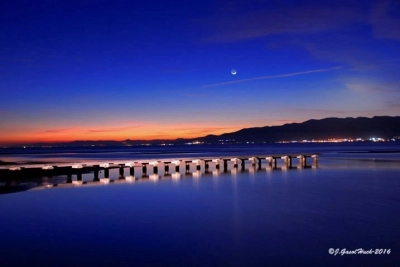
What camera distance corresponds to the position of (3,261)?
1038cm

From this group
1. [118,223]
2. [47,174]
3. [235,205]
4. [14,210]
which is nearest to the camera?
[118,223]

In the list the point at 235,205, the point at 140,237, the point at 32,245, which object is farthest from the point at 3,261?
the point at 235,205

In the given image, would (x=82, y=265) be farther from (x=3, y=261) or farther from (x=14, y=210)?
(x=14, y=210)

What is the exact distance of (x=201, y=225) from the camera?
14.6 meters

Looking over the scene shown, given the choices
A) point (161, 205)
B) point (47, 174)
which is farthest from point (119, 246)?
point (47, 174)

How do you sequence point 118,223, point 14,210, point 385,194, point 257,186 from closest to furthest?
point 118,223 → point 14,210 → point 385,194 → point 257,186

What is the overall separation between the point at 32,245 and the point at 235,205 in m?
9.28

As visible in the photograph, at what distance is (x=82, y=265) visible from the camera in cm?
1016

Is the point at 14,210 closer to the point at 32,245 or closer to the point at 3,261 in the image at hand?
the point at 32,245

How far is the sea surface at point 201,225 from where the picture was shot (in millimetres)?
10742

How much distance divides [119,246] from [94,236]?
1.52 meters

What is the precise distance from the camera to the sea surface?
10.7 metres

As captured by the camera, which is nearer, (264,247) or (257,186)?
(264,247)

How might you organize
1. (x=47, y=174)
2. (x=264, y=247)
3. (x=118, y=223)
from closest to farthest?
1. (x=264, y=247)
2. (x=118, y=223)
3. (x=47, y=174)
